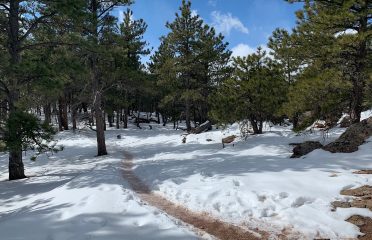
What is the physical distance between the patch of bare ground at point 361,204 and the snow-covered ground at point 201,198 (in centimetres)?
15

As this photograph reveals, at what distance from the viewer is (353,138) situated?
12.6 meters

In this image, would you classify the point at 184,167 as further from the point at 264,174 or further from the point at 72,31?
the point at 72,31

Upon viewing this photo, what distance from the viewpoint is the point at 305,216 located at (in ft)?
21.8

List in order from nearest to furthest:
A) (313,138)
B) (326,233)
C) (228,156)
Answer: (326,233) → (228,156) → (313,138)

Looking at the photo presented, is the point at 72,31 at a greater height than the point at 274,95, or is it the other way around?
the point at 72,31

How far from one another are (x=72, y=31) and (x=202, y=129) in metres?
13.8

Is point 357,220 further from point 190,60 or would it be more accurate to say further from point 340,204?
point 190,60

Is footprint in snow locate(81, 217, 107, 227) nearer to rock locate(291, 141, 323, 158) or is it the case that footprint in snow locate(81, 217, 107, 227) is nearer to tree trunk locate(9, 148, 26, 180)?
rock locate(291, 141, 323, 158)

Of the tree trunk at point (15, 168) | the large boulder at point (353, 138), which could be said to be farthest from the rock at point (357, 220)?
the tree trunk at point (15, 168)

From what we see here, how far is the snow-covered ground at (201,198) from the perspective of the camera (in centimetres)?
626

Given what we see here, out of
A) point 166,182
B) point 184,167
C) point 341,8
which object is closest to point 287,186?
point 166,182

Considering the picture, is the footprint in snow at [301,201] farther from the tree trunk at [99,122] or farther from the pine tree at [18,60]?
the tree trunk at [99,122]

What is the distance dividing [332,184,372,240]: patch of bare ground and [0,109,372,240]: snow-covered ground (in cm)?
15

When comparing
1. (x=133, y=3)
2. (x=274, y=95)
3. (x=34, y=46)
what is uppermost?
(x=133, y=3)
